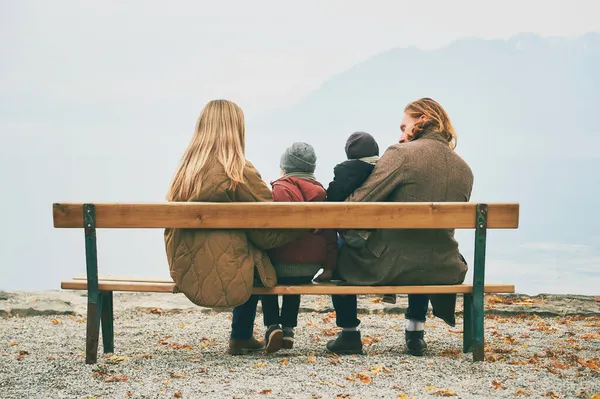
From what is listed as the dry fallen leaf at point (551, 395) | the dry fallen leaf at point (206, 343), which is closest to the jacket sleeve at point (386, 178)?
the dry fallen leaf at point (551, 395)

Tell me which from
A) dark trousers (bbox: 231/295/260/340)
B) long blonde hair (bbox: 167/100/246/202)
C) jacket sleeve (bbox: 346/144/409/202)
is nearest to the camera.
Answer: long blonde hair (bbox: 167/100/246/202)

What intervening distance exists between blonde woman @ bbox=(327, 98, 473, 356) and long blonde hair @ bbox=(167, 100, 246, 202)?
0.85 metres

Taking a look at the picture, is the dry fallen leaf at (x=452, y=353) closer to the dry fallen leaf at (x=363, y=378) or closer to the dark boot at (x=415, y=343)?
the dark boot at (x=415, y=343)

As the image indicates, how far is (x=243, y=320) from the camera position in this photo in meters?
5.86

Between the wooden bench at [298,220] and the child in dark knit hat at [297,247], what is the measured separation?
0.21m

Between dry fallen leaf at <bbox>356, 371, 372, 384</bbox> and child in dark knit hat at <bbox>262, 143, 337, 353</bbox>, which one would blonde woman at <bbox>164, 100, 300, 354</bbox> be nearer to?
child in dark knit hat at <bbox>262, 143, 337, 353</bbox>

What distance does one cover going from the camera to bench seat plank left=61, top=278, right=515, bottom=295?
5.47 meters

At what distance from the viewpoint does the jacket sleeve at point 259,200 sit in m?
5.50

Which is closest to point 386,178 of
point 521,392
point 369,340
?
point 521,392

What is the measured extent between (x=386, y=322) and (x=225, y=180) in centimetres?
314

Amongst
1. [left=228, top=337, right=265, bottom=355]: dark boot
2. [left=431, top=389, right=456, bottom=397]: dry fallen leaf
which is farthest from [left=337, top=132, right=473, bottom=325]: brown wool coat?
[left=431, top=389, right=456, bottom=397]: dry fallen leaf

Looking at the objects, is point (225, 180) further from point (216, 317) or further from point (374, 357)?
point (216, 317)

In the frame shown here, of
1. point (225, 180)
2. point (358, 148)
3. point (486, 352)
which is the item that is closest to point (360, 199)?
point (358, 148)

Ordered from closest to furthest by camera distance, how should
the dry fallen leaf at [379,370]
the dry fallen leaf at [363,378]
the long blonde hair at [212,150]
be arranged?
the dry fallen leaf at [363,378] → the dry fallen leaf at [379,370] → the long blonde hair at [212,150]
